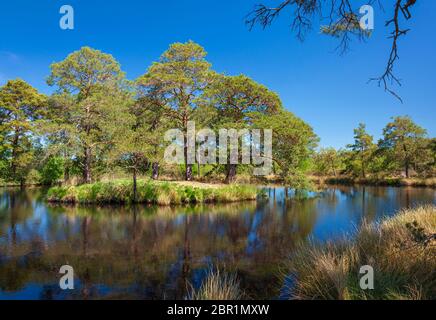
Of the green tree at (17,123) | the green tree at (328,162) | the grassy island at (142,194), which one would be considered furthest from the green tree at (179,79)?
the green tree at (328,162)

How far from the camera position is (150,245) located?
9859 mm

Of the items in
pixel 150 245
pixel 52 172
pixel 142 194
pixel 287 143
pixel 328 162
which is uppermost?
pixel 287 143

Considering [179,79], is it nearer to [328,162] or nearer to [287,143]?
[287,143]

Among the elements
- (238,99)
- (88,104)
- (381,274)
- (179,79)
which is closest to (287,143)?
(238,99)

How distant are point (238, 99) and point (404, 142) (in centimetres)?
2796

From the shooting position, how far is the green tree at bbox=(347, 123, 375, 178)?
43.0 metres

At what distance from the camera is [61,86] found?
79.3ft

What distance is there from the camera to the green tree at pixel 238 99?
24.1m

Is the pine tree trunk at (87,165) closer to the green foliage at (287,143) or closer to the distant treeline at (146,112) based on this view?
the distant treeline at (146,112)

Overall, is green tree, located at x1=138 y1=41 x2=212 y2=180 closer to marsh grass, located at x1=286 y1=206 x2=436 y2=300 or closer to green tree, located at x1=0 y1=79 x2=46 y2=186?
green tree, located at x1=0 y1=79 x2=46 y2=186

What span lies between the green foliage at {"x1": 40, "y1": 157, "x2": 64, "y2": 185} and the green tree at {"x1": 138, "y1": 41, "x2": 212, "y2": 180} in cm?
1537

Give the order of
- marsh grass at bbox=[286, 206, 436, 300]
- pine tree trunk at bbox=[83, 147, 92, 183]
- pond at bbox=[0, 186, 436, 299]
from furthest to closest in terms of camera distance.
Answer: pine tree trunk at bbox=[83, 147, 92, 183]
pond at bbox=[0, 186, 436, 299]
marsh grass at bbox=[286, 206, 436, 300]

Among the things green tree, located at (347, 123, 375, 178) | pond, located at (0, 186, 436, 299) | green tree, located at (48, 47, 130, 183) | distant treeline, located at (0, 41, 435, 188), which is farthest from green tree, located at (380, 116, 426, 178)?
green tree, located at (48, 47, 130, 183)

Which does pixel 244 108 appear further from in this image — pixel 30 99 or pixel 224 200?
pixel 30 99
